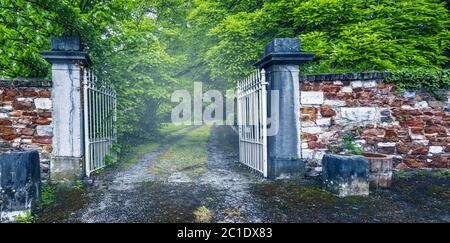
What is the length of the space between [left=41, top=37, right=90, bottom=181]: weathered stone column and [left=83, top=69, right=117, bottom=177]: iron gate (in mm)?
173

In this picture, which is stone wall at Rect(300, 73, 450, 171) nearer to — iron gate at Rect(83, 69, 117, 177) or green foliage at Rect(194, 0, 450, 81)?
green foliage at Rect(194, 0, 450, 81)

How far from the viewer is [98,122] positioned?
6.25m

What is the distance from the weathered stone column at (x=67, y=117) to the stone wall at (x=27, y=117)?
15cm

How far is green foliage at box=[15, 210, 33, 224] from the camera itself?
3.58 m

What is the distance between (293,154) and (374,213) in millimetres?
1905

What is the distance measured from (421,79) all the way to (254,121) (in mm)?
3519

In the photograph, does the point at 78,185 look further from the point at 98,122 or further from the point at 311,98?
the point at 311,98

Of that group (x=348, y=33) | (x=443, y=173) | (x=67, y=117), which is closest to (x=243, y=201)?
(x=67, y=117)

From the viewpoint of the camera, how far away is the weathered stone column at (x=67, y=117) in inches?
199

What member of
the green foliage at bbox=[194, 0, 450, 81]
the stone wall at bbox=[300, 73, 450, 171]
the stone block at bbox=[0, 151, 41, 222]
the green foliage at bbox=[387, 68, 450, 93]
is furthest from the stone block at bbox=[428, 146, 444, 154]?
the stone block at bbox=[0, 151, 41, 222]

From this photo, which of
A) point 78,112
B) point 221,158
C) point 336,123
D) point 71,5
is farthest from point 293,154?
point 71,5

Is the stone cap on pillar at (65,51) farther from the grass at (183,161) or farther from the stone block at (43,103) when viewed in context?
the grass at (183,161)
